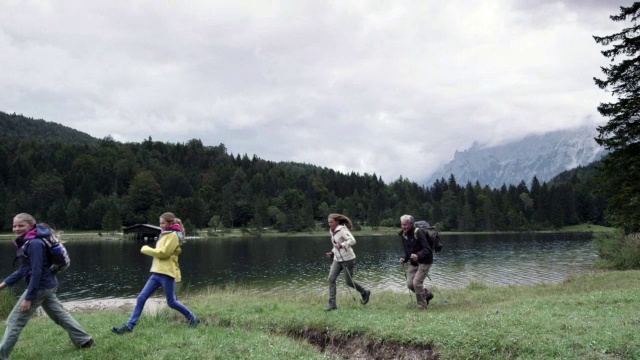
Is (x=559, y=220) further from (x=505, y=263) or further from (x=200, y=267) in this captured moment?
(x=200, y=267)

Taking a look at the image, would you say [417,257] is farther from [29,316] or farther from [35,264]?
[29,316]

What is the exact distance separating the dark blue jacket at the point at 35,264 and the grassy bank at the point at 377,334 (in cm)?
156

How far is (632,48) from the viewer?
23.6 metres

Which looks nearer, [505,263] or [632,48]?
[632,48]

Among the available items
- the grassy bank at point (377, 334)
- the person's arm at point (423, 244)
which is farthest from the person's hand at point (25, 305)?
the person's arm at point (423, 244)

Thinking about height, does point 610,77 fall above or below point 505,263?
above

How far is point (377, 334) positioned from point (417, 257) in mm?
3906

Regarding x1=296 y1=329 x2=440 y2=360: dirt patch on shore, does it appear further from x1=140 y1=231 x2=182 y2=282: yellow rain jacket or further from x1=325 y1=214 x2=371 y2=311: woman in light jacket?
x1=140 y1=231 x2=182 y2=282: yellow rain jacket

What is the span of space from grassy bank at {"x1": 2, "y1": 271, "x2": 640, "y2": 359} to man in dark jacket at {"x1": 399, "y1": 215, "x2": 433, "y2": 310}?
1.92ft

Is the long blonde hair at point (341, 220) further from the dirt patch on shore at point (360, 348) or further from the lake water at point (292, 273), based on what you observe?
the lake water at point (292, 273)

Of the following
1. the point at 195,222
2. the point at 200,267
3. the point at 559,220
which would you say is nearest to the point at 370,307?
the point at 200,267

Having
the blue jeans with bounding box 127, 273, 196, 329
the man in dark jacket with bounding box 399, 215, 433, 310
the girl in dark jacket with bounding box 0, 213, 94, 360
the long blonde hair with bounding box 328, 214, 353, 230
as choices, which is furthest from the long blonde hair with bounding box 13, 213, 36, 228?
the man in dark jacket with bounding box 399, 215, 433, 310

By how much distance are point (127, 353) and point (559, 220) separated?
6561 inches

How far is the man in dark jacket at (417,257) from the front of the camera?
13.9 meters
